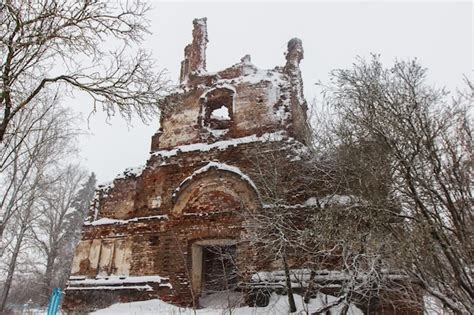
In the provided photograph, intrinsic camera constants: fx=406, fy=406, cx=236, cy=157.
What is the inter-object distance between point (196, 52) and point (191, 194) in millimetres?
5262

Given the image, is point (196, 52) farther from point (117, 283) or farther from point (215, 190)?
point (117, 283)

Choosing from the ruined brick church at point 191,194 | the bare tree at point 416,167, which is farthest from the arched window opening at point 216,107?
the bare tree at point 416,167

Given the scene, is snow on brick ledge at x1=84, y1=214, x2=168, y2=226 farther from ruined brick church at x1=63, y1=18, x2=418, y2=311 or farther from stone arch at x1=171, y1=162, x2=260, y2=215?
stone arch at x1=171, y1=162, x2=260, y2=215

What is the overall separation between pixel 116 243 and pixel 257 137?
4791 millimetres

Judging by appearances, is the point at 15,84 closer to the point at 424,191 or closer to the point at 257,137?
the point at 424,191

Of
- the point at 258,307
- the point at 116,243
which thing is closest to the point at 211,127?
the point at 116,243

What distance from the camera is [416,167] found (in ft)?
22.8

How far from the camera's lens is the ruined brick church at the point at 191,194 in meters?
10.0

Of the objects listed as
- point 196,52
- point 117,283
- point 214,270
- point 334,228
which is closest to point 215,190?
point 214,270

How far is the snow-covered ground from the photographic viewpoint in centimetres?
788

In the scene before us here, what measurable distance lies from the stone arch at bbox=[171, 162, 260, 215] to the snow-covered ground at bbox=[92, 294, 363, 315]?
2230 millimetres

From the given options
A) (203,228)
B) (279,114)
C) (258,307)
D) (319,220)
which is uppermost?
(279,114)

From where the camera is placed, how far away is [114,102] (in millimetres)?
5168

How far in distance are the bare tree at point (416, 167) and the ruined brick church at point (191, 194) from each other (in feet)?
7.93
